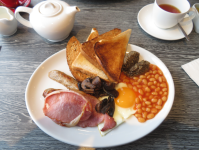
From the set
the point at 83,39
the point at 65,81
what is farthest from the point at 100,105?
the point at 83,39

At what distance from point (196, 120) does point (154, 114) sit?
1.20 ft

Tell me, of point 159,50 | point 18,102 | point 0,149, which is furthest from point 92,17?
point 0,149

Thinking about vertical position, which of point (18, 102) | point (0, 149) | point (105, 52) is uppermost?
point (105, 52)

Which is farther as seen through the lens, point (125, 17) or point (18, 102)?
point (125, 17)

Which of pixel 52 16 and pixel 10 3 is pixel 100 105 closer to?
pixel 52 16

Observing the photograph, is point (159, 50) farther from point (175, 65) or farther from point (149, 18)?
point (149, 18)

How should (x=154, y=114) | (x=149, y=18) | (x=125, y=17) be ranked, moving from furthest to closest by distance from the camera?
(x=125, y=17), (x=149, y=18), (x=154, y=114)

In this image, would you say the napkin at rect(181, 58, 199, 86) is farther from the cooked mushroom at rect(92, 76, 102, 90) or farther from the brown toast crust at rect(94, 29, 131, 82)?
the cooked mushroom at rect(92, 76, 102, 90)

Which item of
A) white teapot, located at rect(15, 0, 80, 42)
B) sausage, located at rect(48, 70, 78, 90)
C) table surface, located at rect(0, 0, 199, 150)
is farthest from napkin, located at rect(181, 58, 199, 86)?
white teapot, located at rect(15, 0, 80, 42)

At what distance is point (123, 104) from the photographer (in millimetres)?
1068

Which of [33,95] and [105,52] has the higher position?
[105,52]

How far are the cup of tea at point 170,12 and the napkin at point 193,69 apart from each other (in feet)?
1.45

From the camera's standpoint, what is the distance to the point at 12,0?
170 cm

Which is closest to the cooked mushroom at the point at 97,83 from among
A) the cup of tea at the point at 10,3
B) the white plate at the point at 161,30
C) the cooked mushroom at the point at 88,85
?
the cooked mushroom at the point at 88,85
